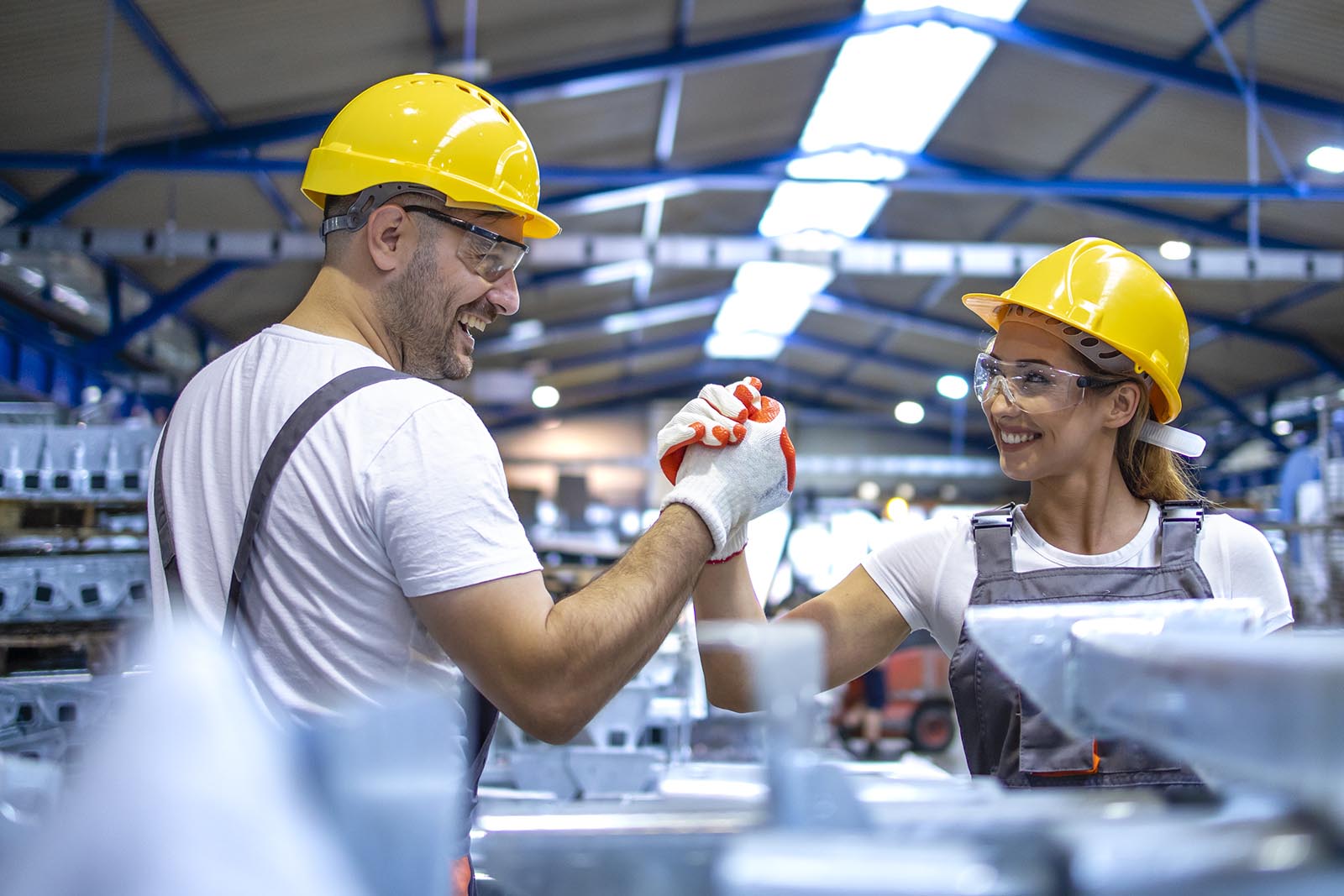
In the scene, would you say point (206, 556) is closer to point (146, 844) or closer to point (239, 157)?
point (146, 844)

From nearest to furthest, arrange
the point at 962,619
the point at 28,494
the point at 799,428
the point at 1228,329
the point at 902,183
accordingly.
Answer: the point at 962,619 → the point at 28,494 → the point at 902,183 → the point at 1228,329 → the point at 799,428

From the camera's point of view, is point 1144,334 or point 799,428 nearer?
point 1144,334

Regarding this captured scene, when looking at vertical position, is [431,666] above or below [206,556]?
below

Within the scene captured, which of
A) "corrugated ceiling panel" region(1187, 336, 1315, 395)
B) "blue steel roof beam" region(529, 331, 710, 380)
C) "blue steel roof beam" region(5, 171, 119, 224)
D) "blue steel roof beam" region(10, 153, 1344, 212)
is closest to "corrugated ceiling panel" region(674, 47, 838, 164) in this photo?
"blue steel roof beam" region(10, 153, 1344, 212)

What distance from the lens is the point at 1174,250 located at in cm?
1168

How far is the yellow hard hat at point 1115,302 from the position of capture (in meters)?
2.24

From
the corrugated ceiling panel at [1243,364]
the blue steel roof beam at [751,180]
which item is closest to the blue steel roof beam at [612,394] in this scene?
the corrugated ceiling panel at [1243,364]

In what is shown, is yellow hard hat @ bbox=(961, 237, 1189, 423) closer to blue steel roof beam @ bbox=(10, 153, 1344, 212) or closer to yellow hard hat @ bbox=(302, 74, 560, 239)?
yellow hard hat @ bbox=(302, 74, 560, 239)

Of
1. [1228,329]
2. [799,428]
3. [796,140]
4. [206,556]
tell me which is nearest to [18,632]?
[206,556]

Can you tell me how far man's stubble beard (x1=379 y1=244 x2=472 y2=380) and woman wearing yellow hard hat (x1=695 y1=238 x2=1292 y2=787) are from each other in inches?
28.7

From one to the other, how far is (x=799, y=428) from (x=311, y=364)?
85.9 ft

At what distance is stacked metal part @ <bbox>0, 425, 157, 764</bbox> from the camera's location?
204 inches

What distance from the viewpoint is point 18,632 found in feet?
16.8

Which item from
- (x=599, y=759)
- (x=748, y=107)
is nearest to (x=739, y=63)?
(x=748, y=107)
